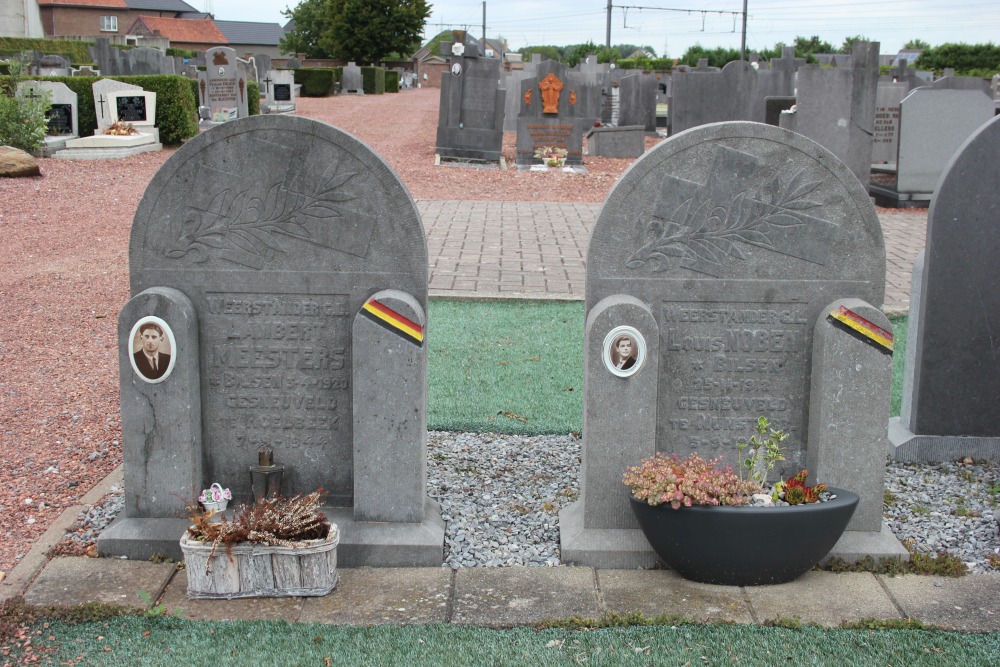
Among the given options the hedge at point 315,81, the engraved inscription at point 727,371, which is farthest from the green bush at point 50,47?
the engraved inscription at point 727,371

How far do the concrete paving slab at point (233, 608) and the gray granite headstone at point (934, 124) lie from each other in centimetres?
1282

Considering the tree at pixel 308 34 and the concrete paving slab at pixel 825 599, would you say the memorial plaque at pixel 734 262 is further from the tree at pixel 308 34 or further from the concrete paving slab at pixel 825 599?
the tree at pixel 308 34

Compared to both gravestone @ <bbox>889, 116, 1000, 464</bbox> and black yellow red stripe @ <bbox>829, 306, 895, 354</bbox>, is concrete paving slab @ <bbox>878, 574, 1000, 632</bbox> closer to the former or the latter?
black yellow red stripe @ <bbox>829, 306, 895, 354</bbox>

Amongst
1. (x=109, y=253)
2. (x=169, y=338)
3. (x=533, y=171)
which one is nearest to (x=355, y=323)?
(x=169, y=338)

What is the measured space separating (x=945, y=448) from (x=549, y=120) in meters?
14.0

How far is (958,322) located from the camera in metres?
5.23

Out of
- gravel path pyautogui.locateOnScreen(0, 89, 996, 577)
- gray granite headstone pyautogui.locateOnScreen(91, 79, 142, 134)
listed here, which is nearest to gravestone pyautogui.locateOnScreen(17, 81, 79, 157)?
gray granite headstone pyautogui.locateOnScreen(91, 79, 142, 134)

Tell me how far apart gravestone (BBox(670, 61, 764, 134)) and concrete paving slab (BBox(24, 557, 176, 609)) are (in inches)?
757

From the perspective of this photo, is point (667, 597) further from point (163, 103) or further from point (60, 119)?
point (163, 103)

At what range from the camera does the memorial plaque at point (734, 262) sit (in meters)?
4.06

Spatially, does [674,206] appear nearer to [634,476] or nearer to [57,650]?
[634,476]

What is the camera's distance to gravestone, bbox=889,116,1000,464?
5078mm

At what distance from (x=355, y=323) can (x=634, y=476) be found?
4.33ft

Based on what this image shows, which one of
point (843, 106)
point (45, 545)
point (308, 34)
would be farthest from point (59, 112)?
point (308, 34)
